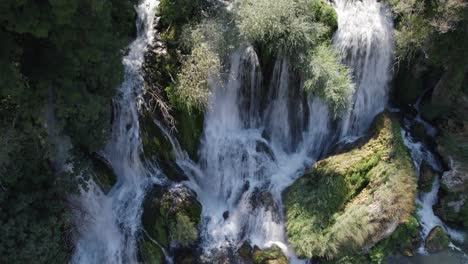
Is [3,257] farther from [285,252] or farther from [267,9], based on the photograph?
[267,9]

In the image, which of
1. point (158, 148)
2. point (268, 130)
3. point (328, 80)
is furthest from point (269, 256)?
point (328, 80)

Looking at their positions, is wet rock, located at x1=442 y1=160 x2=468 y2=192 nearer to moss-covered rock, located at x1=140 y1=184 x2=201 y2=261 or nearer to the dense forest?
the dense forest

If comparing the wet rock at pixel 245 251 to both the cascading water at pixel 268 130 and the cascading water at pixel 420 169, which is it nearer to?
the cascading water at pixel 268 130

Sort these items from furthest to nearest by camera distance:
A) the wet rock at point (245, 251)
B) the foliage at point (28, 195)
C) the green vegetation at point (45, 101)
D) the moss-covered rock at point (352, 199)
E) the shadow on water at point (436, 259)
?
1. the shadow on water at point (436, 259)
2. the wet rock at point (245, 251)
3. the moss-covered rock at point (352, 199)
4. the foliage at point (28, 195)
5. the green vegetation at point (45, 101)

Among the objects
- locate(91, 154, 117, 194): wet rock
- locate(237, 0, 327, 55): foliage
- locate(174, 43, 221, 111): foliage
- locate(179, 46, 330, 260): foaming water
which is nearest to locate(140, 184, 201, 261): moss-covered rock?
locate(179, 46, 330, 260): foaming water

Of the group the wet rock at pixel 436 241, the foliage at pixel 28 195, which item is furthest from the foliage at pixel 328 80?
the foliage at pixel 28 195

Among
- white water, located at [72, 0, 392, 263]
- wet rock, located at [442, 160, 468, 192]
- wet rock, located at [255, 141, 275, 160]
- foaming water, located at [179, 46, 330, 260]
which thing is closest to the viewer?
white water, located at [72, 0, 392, 263]
